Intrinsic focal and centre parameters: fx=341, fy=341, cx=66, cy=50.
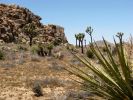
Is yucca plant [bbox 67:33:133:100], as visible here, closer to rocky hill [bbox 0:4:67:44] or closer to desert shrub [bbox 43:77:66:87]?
desert shrub [bbox 43:77:66:87]

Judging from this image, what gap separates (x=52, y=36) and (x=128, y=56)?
9116 centimetres

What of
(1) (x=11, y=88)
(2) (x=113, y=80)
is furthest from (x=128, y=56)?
(1) (x=11, y=88)

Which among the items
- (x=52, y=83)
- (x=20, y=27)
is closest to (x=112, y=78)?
(x=52, y=83)

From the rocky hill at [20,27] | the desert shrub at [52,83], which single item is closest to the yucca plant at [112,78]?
the desert shrub at [52,83]

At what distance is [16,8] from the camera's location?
9375cm

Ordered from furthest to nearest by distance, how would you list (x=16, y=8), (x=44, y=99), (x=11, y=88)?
(x=16, y=8) → (x=11, y=88) → (x=44, y=99)

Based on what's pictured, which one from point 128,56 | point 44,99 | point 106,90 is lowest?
point 44,99

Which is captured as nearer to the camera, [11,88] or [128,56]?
[128,56]

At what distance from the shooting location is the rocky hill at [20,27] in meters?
81.2

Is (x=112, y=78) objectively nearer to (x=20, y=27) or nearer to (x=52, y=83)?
(x=52, y=83)

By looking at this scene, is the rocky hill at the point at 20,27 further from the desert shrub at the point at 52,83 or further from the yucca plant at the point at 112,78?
the yucca plant at the point at 112,78

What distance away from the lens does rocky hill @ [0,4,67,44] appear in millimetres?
81188

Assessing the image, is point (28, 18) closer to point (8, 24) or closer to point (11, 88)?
point (8, 24)

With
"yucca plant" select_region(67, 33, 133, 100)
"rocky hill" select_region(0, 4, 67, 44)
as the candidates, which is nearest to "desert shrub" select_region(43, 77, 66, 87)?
"yucca plant" select_region(67, 33, 133, 100)
